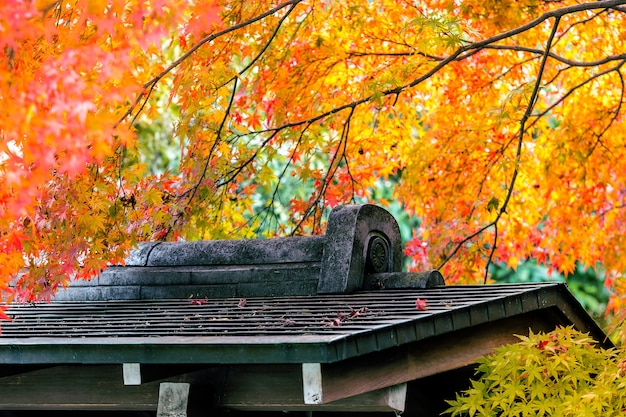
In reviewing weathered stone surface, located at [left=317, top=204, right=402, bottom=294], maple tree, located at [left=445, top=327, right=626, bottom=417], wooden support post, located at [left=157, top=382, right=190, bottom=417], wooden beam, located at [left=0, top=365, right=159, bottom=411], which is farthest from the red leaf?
wooden beam, located at [left=0, top=365, right=159, bottom=411]

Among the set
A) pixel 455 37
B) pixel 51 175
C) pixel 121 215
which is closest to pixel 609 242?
pixel 455 37

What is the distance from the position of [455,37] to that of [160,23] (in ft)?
11.8

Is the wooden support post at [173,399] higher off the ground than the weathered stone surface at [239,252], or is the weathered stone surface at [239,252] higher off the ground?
the weathered stone surface at [239,252]

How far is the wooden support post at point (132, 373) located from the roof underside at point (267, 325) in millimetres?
115

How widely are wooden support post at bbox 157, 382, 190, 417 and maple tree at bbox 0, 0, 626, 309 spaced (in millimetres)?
1169

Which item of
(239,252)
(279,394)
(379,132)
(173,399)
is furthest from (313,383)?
(379,132)

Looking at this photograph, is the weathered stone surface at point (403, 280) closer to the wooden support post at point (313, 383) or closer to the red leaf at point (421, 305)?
the red leaf at point (421, 305)

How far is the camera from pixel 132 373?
4984mm

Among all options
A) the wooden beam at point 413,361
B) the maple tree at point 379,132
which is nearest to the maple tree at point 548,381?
the wooden beam at point 413,361

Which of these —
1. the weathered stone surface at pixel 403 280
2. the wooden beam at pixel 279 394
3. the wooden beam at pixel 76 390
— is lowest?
the wooden beam at pixel 279 394

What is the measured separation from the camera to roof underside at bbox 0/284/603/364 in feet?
14.9

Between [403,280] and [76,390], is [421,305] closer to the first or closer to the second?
[403,280]

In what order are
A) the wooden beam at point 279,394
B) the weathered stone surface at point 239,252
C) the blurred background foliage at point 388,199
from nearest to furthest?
1. the wooden beam at point 279,394
2. the weathered stone surface at point 239,252
3. the blurred background foliage at point 388,199

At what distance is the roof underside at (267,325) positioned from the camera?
454 cm
